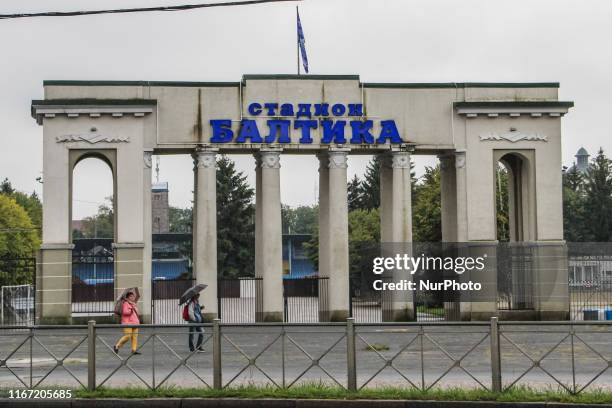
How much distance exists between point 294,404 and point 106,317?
2412 centimetres

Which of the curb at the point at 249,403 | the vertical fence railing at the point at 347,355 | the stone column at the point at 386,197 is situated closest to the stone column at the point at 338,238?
the stone column at the point at 386,197

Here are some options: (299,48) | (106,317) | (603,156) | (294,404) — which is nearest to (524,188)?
(299,48)

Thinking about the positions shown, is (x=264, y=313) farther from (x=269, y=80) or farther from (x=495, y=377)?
(x=495, y=377)

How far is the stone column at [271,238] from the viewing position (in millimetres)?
38312

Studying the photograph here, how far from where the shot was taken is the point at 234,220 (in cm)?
8625

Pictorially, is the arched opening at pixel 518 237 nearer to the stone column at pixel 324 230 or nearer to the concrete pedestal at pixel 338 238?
the concrete pedestal at pixel 338 238

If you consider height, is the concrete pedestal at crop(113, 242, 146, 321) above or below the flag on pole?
below

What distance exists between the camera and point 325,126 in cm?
3906

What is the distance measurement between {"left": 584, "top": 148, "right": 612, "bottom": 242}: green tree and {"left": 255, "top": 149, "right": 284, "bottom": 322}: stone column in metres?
60.5

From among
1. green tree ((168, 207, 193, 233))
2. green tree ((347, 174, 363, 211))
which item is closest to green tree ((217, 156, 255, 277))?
green tree ((347, 174, 363, 211))

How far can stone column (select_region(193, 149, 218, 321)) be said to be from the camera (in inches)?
1500

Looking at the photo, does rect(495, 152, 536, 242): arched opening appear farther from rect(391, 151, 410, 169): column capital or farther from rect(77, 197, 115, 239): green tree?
rect(77, 197, 115, 239): green tree

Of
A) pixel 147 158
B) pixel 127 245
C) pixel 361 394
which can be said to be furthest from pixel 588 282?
pixel 361 394

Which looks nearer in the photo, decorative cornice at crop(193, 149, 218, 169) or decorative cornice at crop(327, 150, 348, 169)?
decorative cornice at crop(193, 149, 218, 169)
